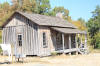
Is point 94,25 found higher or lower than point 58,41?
higher

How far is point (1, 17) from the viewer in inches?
1671

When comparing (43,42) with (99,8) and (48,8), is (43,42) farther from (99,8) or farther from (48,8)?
(48,8)

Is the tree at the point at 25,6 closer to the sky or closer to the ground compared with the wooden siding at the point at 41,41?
closer to the sky

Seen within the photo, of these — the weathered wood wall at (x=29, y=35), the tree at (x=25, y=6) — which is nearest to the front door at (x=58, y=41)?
the weathered wood wall at (x=29, y=35)

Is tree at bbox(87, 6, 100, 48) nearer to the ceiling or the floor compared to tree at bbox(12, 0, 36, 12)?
nearer to the floor

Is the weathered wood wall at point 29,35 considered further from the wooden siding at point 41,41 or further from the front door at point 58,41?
the front door at point 58,41

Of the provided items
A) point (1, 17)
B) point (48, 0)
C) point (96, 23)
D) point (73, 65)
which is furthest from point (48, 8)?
point (73, 65)

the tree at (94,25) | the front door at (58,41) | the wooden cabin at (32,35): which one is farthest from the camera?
the tree at (94,25)

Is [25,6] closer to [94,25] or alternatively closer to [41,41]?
[94,25]

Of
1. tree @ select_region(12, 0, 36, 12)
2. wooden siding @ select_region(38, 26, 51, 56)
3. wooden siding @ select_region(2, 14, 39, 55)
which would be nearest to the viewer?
wooden siding @ select_region(38, 26, 51, 56)

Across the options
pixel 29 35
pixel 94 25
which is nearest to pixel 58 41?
pixel 29 35

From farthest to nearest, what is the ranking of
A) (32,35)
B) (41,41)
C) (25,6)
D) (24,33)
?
1. (25,6)
2. (24,33)
3. (32,35)
4. (41,41)

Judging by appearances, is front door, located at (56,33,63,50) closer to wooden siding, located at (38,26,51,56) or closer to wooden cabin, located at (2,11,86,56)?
wooden cabin, located at (2,11,86,56)

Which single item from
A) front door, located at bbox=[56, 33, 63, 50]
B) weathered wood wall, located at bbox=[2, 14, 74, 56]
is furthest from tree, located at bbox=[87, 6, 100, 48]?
weathered wood wall, located at bbox=[2, 14, 74, 56]
